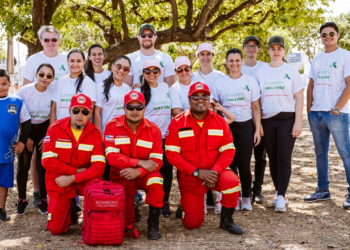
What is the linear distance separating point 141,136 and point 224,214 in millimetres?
1494

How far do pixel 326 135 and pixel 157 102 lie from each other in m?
2.81

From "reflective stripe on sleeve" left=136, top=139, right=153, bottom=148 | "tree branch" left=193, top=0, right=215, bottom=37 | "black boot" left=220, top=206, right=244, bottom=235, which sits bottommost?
"black boot" left=220, top=206, right=244, bottom=235

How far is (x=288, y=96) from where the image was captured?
5.55 meters

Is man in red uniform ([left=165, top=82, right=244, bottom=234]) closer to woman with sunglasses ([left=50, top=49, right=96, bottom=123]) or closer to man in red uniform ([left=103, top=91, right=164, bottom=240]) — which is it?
man in red uniform ([left=103, top=91, right=164, bottom=240])

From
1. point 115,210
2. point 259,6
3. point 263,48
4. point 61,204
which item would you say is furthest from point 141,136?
point 263,48

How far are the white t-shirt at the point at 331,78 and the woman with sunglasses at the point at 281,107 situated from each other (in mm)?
494

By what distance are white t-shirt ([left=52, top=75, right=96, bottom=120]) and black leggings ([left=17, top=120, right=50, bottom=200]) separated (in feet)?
1.57

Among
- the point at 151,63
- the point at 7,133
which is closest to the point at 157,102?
the point at 151,63

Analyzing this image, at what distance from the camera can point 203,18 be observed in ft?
34.3

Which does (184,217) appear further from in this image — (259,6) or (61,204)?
(259,6)

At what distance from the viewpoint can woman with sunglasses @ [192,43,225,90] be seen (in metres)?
5.76

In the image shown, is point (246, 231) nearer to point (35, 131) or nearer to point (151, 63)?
point (151, 63)

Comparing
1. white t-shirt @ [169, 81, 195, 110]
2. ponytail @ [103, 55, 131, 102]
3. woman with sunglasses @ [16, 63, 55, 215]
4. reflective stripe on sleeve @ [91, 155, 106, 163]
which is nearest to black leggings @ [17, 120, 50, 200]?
woman with sunglasses @ [16, 63, 55, 215]

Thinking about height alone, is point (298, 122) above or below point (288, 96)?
below
